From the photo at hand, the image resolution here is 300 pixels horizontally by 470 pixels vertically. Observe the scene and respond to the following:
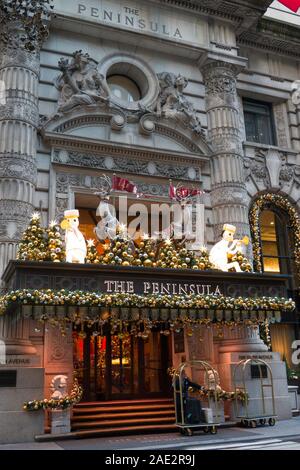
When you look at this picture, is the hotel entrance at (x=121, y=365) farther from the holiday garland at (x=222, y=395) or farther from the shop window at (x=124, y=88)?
the shop window at (x=124, y=88)

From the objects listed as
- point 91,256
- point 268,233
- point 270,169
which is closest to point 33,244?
point 91,256

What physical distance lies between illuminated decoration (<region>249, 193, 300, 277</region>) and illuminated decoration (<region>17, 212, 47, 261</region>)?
9.40 meters

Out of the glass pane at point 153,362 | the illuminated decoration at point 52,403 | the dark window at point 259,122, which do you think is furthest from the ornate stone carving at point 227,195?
the illuminated decoration at point 52,403

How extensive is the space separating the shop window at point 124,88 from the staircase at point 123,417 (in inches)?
456

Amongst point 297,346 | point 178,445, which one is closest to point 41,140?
point 178,445

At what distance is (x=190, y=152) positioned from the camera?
64.1ft

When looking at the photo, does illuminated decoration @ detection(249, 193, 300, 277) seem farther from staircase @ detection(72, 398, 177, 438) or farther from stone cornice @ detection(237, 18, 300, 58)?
stone cornice @ detection(237, 18, 300, 58)

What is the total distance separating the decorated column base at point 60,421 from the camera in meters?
13.4

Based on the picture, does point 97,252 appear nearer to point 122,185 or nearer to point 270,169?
point 122,185

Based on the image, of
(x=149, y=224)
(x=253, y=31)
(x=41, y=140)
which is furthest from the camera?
(x=253, y=31)

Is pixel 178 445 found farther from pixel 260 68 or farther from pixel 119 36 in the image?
pixel 260 68

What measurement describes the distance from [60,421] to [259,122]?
1597 cm

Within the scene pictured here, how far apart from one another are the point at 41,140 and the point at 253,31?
472 inches

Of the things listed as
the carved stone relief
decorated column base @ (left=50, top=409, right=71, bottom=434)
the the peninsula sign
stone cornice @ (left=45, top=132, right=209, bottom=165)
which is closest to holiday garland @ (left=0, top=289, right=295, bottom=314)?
decorated column base @ (left=50, top=409, right=71, bottom=434)
